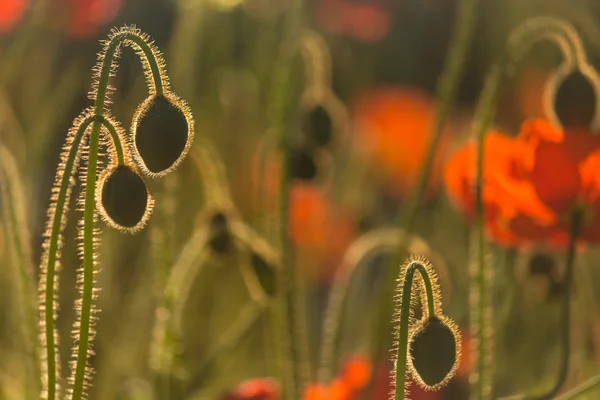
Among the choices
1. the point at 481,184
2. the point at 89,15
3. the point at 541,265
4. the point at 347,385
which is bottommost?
the point at 347,385

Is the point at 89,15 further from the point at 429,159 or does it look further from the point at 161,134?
the point at 161,134

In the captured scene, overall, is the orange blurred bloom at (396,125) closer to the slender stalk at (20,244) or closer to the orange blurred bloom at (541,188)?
the orange blurred bloom at (541,188)

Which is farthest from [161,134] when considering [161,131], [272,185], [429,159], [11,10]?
[11,10]

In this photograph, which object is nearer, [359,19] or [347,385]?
[347,385]

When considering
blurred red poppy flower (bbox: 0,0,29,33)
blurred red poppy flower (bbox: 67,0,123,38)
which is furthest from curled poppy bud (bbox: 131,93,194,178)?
blurred red poppy flower (bbox: 0,0,29,33)

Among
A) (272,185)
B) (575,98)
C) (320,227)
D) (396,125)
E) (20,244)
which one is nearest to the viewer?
(20,244)

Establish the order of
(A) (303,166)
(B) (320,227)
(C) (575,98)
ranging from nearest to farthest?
(C) (575,98) < (A) (303,166) < (B) (320,227)

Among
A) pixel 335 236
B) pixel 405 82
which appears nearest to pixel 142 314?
pixel 335 236

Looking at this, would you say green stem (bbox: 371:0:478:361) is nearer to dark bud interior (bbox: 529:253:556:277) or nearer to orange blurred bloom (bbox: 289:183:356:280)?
dark bud interior (bbox: 529:253:556:277)
